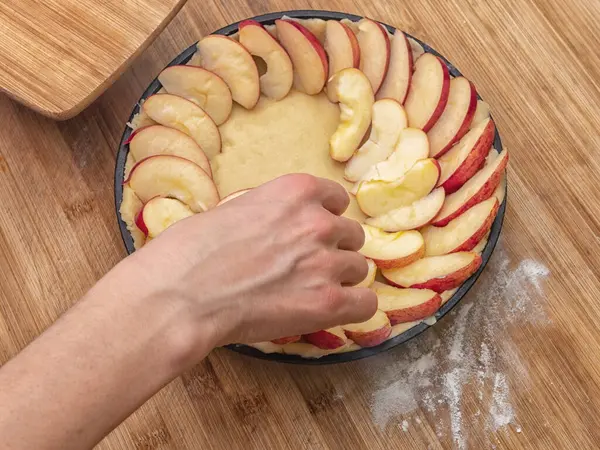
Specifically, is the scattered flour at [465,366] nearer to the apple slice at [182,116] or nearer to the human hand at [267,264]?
the human hand at [267,264]

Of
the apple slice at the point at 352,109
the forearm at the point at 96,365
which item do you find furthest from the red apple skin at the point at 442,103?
the forearm at the point at 96,365

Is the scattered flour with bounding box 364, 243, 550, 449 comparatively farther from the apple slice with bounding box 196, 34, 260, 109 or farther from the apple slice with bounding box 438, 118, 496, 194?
the apple slice with bounding box 196, 34, 260, 109

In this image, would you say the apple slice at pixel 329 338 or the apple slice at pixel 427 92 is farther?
the apple slice at pixel 427 92

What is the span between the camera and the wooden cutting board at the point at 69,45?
1345 millimetres

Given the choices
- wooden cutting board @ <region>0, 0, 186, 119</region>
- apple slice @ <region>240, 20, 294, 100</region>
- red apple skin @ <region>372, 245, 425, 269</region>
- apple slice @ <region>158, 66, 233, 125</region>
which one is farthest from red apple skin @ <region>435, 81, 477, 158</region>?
wooden cutting board @ <region>0, 0, 186, 119</region>

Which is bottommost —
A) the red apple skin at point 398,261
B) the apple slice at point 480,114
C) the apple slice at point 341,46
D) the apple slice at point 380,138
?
the red apple skin at point 398,261

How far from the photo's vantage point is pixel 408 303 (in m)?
1.26

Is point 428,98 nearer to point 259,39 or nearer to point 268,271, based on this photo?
point 259,39

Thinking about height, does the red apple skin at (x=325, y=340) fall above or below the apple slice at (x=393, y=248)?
below

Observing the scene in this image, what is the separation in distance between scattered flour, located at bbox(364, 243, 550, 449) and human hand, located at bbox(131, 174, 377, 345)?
1.34 ft

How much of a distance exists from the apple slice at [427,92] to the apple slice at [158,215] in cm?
51

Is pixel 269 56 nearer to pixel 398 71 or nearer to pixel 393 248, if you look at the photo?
pixel 398 71

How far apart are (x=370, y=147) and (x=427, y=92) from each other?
0.16 meters

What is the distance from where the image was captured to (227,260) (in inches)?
33.1
